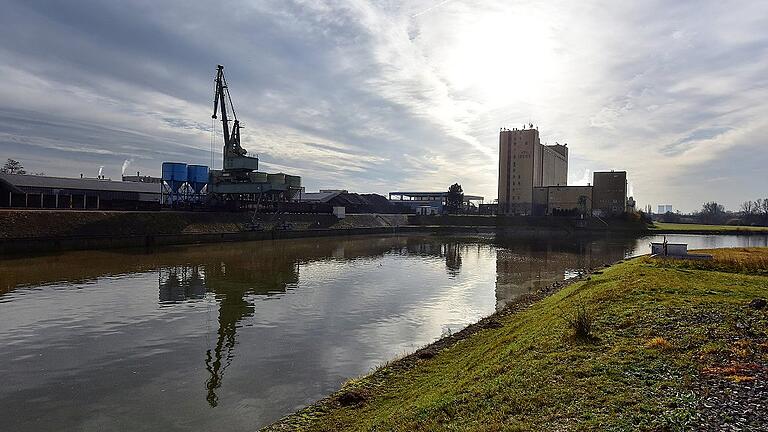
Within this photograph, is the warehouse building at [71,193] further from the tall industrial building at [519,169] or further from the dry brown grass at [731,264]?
the tall industrial building at [519,169]

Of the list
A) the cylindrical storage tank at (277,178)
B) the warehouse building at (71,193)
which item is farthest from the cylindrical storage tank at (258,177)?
the warehouse building at (71,193)

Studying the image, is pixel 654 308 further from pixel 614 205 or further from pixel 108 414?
pixel 614 205

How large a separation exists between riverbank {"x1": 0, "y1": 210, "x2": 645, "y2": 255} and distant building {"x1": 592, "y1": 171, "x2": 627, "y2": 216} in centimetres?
1088

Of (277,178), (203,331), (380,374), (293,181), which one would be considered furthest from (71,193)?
(380,374)

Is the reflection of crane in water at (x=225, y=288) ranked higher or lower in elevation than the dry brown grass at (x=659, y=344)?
lower

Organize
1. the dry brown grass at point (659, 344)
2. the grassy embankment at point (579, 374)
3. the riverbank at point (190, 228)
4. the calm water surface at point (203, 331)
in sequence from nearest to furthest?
the grassy embankment at point (579, 374)
the dry brown grass at point (659, 344)
the calm water surface at point (203, 331)
the riverbank at point (190, 228)

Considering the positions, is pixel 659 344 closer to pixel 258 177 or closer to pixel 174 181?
pixel 258 177

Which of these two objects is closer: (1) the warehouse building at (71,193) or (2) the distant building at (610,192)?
(1) the warehouse building at (71,193)

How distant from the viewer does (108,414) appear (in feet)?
30.1

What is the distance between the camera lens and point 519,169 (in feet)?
400

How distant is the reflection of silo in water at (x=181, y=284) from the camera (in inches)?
839

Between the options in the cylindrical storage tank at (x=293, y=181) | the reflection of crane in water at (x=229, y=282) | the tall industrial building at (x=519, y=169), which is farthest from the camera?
the tall industrial building at (x=519, y=169)

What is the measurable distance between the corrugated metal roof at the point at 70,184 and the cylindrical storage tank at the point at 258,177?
51.9 feet

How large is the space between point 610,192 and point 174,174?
8837 centimetres
